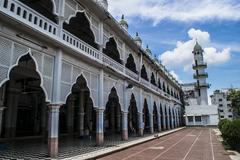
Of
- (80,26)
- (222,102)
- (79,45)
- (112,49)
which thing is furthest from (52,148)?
(222,102)

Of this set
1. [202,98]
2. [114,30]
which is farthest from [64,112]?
[202,98]

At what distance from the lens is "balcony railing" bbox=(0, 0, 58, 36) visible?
761cm

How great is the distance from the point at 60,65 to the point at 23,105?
963 cm

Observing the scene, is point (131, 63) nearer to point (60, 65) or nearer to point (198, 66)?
point (60, 65)

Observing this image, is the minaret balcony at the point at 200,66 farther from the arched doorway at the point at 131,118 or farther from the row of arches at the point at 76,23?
the row of arches at the point at 76,23

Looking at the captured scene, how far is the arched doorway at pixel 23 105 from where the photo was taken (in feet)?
46.4

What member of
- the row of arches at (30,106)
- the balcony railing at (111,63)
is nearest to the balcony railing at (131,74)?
the balcony railing at (111,63)

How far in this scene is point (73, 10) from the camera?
1131 centimetres

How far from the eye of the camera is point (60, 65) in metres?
10.3

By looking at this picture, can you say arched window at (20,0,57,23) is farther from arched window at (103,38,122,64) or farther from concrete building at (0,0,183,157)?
arched window at (103,38,122,64)

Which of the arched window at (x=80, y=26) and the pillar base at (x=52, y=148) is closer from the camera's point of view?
the pillar base at (x=52, y=148)

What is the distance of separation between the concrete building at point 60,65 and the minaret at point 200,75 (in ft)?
95.2

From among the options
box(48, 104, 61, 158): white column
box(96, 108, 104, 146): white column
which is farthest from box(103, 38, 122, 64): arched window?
box(48, 104, 61, 158): white column

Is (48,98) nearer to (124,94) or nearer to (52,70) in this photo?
(52,70)
